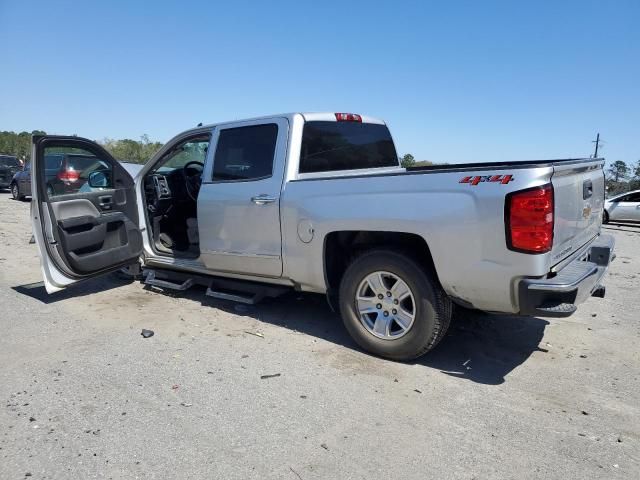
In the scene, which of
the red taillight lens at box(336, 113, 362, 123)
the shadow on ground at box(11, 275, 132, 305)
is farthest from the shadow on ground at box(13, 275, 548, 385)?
the red taillight lens at box(336, 113, 362, 123)

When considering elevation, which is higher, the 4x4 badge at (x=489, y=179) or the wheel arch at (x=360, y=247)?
the 4x4 badge at (x=489, y=179)

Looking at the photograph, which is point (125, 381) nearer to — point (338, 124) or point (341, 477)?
point (341, 477)

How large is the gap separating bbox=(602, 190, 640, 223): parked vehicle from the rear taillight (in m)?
15.6

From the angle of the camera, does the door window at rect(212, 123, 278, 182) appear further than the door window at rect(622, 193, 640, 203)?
No

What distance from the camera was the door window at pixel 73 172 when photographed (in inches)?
196

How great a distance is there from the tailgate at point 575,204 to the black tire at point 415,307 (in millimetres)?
865

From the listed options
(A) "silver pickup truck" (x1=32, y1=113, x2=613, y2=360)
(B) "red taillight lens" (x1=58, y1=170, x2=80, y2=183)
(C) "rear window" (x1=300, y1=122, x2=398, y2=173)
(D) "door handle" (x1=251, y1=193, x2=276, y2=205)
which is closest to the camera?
(A) "silver pickup truck" (x1=32, y1=113, x2=613, y2=360)

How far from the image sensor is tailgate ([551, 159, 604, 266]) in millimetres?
3299

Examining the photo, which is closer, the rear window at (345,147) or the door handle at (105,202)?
the rear window at (345,147)

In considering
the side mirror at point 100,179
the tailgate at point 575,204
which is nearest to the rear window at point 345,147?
the tailgate at point 575,204

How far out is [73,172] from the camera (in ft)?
17.4

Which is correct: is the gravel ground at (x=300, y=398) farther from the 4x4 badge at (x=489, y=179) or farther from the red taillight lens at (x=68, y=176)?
the 4x4 badge at (x=489, y=179)

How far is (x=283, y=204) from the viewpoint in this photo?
4340 millimetres

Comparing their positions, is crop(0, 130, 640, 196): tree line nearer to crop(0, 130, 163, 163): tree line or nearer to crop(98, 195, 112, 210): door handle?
crop(0, 130, 163, 163): tree line
